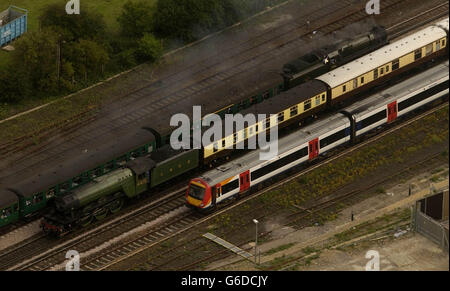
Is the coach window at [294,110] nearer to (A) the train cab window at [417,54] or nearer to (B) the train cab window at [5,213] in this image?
(A) the train cab window at [417,54]

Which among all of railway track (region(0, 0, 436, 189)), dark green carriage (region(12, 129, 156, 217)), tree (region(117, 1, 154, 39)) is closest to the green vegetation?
dark green carriage (region(12, 129, 156, 217))

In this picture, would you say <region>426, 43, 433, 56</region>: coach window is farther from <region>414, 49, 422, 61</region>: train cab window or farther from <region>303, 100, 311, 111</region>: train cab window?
<region>303, 100, 311, 111</region>: train cab window

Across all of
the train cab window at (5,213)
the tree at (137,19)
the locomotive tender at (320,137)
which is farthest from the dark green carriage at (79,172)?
the tree at (137,19)

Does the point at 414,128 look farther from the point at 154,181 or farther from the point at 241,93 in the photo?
the point at 154,181

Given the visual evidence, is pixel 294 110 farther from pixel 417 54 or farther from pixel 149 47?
pixel 149 47

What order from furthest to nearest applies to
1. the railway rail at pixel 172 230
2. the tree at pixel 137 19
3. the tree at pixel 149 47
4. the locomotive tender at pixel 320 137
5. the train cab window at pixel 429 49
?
the tree at pixel 137 19 → the tree at pixel 149 47 → the train cab window at pixel 429 49 → the locomotive tender at pixel 320 137 → the railway rail at pixel 172 230

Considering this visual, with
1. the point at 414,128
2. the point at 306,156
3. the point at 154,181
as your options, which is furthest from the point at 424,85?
the point at 154,181
